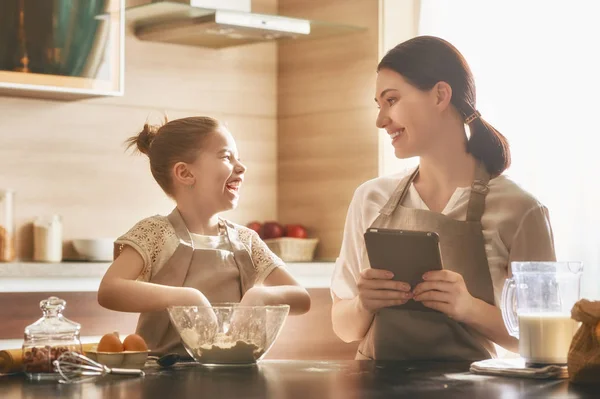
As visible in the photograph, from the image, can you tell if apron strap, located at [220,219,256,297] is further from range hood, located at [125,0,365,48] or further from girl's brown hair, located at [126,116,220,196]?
range hood, located at [125,0,365,48]

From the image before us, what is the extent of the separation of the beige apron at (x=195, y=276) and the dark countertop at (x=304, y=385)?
51 centimetres

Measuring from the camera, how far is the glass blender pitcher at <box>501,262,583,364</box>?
5.48 feet

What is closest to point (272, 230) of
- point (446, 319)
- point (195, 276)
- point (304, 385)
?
point (195, 276)

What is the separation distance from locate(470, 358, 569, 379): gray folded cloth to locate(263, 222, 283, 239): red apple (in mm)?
2799

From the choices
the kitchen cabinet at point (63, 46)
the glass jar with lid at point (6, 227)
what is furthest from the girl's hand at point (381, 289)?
the glass jar with lid at point (6, 227)

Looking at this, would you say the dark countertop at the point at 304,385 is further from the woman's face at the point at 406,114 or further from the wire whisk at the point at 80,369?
the woman's face at the point at 406,114

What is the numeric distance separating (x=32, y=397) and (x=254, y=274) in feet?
3.42

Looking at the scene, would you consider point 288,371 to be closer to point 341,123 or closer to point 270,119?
point 341,123

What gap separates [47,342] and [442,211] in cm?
104

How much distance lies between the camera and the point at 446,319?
86.8 inches

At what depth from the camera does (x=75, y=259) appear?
4.04m

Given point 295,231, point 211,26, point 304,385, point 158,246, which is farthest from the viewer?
point 295,231

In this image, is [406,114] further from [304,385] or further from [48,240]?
[48,240]

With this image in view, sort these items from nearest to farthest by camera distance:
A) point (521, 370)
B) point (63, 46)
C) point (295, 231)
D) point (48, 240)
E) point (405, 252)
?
point (521, 370) < point (405, 252) < point (63, 46) < point (48, 240) < point (295, 231)
